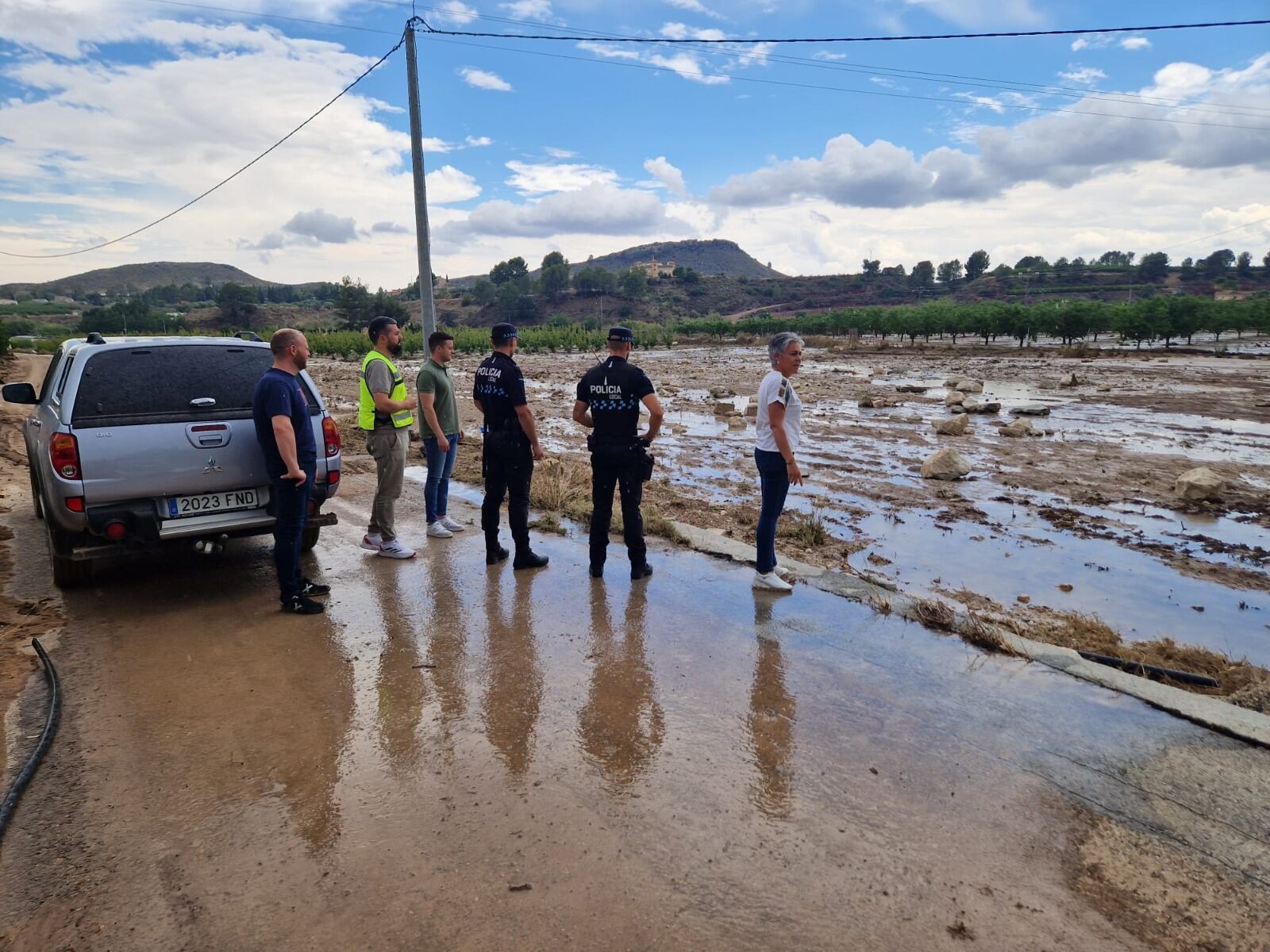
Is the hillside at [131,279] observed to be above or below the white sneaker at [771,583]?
above

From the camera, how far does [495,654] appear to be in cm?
453

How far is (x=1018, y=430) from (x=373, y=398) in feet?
44.3

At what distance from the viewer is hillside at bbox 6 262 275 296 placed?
6698 inches

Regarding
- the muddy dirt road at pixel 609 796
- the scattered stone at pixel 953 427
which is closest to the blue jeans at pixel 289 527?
the muddy dirt road at pixel 609 796

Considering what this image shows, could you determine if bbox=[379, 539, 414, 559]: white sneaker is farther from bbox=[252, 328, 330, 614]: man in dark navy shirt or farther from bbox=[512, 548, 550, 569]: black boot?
bbox=[252, 328, 330, 614]: man in dark navy shirt

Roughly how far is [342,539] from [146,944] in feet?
16.3

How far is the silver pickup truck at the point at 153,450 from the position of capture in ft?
15.9

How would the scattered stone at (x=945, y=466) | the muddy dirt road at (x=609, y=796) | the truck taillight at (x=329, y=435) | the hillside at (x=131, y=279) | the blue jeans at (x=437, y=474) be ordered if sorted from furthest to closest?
the hillside at (x=131, y=279), the scattered stone at (x=945, y=466), the blue jeans at (x=437, y=474), the truck taillight at (x=329, y=435), the muddy dirt road at (x=609, y=796)

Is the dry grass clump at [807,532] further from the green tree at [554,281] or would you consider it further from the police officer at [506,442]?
the green tree at [554,281]

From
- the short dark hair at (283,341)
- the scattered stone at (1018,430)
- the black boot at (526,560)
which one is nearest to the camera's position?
the short dark hair at (283,341)

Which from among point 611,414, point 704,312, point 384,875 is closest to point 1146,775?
point 384,875

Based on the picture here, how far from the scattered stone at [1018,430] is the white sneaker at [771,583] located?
11587 mm

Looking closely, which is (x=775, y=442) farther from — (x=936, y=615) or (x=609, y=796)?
(x=609, y=796)

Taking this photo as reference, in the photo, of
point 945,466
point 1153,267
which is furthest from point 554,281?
point 945,466
